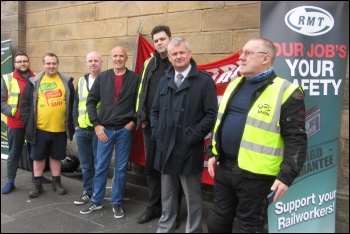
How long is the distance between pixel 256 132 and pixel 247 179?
13.8 inches

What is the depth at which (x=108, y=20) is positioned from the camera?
5.58m

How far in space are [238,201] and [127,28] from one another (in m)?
3.39

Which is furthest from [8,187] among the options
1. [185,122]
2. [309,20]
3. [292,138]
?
[309,20]

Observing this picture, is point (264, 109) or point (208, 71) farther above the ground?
Answer: point (208, 71)

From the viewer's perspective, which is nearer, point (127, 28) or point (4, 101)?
point (4, 101)

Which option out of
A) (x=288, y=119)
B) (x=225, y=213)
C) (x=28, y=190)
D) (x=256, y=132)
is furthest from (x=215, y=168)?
(x=28, y=190)

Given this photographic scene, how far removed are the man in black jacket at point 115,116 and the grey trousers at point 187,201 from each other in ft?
2.59

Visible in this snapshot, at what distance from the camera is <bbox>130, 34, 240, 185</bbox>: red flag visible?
385cm

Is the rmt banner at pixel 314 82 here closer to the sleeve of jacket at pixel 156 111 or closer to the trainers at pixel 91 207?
the sleeve of jacket at pixel 156 111

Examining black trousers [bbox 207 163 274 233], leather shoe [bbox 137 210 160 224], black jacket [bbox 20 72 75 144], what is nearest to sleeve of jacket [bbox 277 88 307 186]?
black trousers [bbox 207 163 274 233]

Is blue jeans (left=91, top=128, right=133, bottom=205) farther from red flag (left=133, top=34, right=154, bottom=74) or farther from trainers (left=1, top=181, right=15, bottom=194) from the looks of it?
trainers (left=1, top=181, right=15, bottom=194)

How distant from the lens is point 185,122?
3166mm

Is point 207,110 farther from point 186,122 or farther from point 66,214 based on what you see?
point 66,214

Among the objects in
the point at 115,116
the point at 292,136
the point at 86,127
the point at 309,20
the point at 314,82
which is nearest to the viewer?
the point at 292,136
